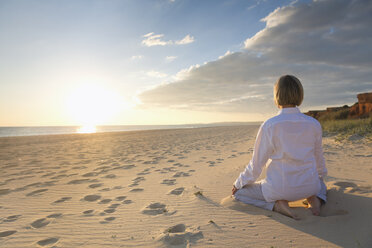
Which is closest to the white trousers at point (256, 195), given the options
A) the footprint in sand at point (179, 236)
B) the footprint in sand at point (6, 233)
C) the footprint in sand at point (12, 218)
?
the footprint in sand at point (179, 236)

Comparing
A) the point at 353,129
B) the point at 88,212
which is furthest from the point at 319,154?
the point at 353,129

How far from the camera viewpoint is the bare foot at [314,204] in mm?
2254

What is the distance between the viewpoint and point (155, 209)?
9.29 ft

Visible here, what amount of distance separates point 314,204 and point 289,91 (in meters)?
1.30

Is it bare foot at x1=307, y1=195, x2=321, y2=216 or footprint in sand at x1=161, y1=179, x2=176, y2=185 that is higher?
bare foot at x1=307, y1=195, x2=321, y2=216

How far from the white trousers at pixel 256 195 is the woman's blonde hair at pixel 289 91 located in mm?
1057

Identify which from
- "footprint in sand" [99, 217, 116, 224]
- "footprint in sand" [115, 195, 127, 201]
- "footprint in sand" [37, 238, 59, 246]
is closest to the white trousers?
"footprint in sand" [99, 217, 116, 224]

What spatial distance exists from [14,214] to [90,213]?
112cm

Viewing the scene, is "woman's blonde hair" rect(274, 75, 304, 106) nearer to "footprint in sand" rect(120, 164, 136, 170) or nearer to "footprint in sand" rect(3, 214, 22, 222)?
"footprint in sand" rect(3, 214, 22, 222)

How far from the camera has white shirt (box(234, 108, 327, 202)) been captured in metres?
2.11

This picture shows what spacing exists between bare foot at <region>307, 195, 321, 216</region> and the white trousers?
4.1 inches

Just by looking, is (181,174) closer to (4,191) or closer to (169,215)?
(169,215)

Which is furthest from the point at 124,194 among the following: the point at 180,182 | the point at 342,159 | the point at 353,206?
the point at 342,159

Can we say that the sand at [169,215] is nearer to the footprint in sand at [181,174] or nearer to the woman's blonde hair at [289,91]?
the footprint in sand at [181,174]
